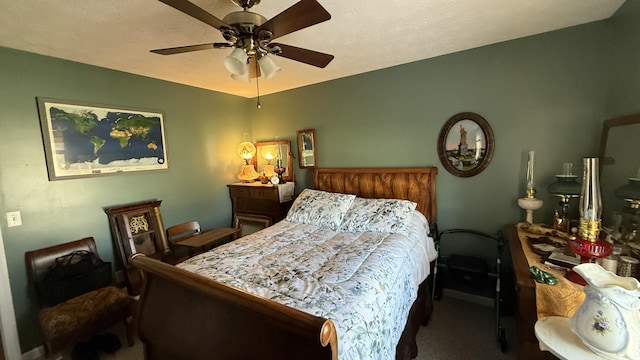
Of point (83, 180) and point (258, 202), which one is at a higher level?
point (83, 180)

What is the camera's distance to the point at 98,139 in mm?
2480

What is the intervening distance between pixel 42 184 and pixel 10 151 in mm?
321

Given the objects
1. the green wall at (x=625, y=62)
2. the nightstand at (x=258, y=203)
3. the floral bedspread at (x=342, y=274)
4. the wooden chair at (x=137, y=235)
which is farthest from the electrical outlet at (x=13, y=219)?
the green wall at (x=625, y=62)

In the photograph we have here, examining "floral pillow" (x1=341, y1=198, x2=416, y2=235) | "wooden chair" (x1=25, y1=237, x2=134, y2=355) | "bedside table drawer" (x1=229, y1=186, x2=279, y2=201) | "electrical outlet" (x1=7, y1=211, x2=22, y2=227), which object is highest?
"electrical outlet" (x1=7, y1=211, x2=22, y2=227)

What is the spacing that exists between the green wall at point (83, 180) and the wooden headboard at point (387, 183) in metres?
1.62

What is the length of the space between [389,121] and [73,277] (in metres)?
3.29

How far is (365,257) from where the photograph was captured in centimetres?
175

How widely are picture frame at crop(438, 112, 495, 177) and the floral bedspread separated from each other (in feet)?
2.42

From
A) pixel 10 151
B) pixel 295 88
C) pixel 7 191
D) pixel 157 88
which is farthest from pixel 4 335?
pixel 295 88

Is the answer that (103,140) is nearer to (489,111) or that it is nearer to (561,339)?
(561,339)

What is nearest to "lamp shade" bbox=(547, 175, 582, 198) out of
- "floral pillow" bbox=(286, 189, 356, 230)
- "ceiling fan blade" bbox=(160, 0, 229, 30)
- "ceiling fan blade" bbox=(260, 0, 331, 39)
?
"floral pillow" bbox=(286, 189, 356, 230)

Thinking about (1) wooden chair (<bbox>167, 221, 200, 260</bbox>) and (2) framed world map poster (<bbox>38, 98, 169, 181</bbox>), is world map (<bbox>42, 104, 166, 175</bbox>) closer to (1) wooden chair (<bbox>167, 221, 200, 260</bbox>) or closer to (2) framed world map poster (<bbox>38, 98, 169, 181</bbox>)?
(2) framed world map poster (<bbox>38, 98, 169, 181</bbox>)

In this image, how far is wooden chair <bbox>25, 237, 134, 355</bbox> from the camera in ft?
6.02

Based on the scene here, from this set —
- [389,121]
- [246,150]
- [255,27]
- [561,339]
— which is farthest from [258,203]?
[561,339]
